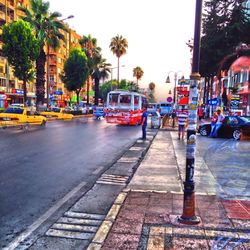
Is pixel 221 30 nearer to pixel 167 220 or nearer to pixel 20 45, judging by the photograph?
pixel 20 45

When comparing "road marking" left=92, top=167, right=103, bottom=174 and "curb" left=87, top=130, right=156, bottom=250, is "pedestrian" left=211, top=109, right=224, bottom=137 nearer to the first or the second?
"road marking" left=92, top=167, right=103, bottom=174

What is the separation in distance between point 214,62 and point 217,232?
1538 inches

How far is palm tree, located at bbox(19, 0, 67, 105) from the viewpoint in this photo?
35562mm

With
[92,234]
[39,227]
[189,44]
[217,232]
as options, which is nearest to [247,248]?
[217,232]

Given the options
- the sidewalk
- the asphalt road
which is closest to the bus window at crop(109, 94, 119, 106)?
the asphalt road

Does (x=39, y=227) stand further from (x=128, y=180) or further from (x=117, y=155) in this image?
(x=117, y=155)

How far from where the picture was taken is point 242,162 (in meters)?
11.4

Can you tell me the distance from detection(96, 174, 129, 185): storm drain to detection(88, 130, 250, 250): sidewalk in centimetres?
30

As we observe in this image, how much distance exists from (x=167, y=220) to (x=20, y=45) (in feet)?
97.9

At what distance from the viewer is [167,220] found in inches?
213

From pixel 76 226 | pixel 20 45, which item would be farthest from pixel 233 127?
pixel 20 45

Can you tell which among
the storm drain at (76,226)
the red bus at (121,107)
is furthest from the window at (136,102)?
the storm drain at (76,226)

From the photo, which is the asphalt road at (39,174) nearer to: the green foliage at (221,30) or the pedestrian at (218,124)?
the pedestrian at (218,124)

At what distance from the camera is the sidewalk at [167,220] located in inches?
180
